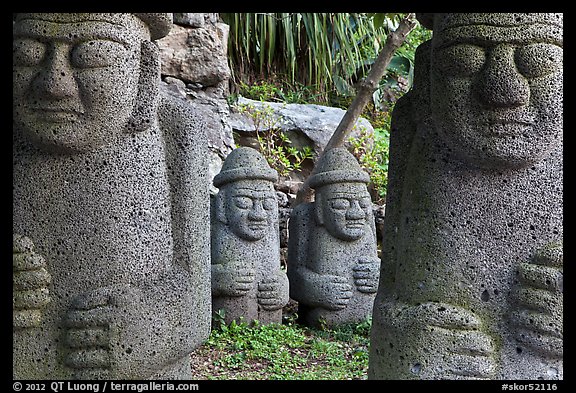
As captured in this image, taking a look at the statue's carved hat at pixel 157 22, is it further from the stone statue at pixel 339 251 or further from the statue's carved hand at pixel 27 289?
the stone statue at pixel 339 251

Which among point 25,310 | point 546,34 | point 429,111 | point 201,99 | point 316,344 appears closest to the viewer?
point 546,34

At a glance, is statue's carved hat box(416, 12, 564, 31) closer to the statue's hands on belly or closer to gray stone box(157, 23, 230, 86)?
the statue's hands on belly

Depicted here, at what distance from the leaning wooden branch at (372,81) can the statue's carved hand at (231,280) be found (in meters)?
1.32

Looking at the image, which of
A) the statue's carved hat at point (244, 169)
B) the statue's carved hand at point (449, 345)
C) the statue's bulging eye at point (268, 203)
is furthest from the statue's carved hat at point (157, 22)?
the statue's bulging eye at point (268, 203)

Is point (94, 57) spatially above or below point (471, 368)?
above

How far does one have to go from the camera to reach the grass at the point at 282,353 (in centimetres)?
452

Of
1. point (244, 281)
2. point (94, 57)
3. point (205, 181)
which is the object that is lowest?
point (244, 281)

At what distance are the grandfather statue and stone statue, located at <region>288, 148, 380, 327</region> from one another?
330 centimetres

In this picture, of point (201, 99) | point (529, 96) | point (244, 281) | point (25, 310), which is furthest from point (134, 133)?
point (201, 99)

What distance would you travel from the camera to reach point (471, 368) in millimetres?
2125

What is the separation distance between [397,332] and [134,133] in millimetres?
1095

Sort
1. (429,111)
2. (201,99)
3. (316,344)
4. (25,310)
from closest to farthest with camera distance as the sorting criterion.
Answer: (25,310) → (429,111) → (316,344) → (201,99)

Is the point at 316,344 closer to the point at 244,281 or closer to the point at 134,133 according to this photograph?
the point at 244,281

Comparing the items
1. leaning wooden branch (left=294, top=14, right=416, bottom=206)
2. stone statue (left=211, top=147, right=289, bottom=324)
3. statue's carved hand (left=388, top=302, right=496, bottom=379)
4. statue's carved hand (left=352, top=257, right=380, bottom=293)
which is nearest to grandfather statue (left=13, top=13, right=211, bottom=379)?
statue's carved hand (left=388, top=302, right=496, bottom=379)
